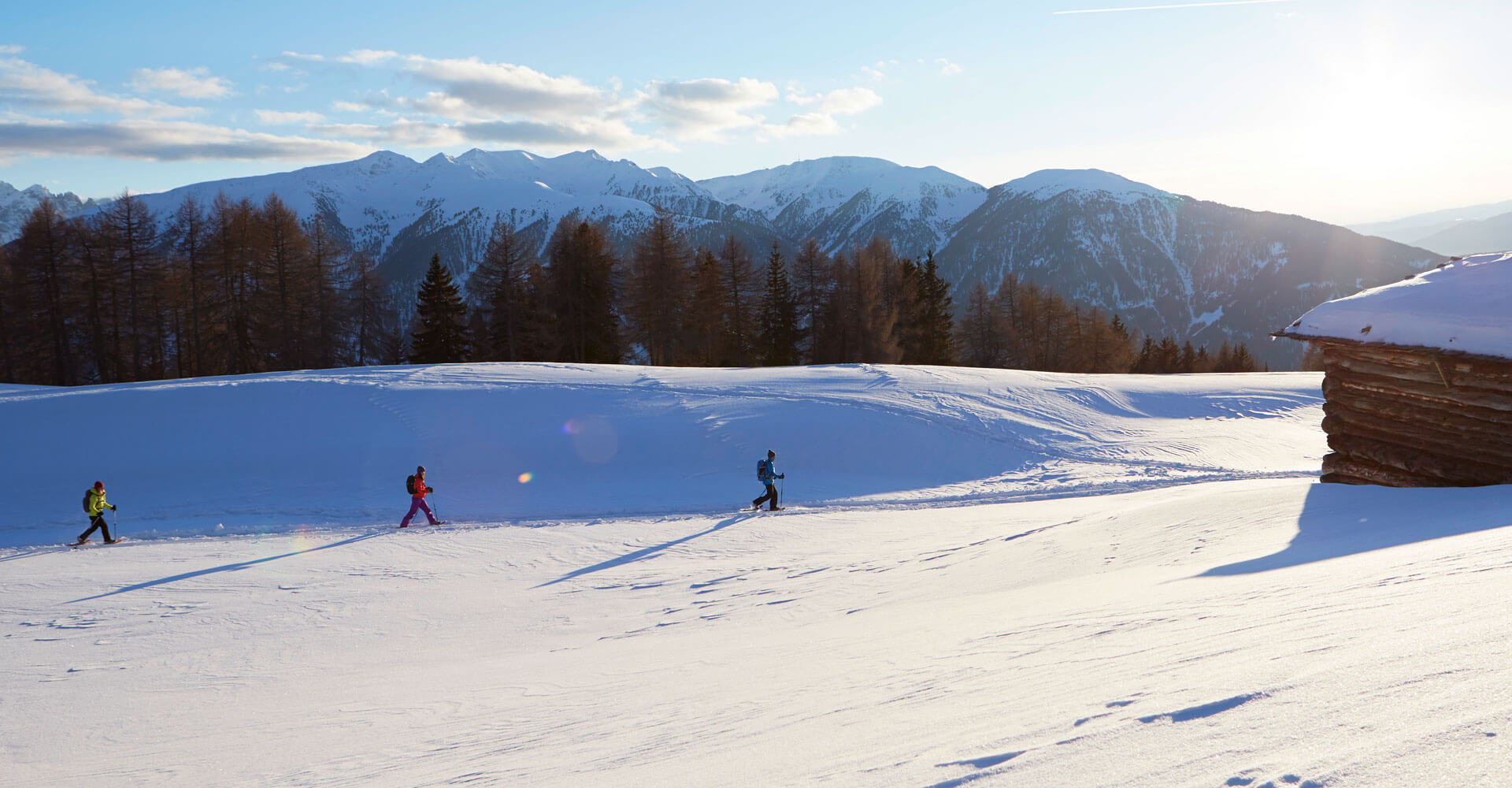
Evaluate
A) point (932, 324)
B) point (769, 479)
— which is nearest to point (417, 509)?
point (769, 479)

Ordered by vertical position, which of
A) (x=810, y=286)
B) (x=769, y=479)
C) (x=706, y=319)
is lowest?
(x=769, y=479)

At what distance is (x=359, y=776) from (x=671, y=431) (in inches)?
695

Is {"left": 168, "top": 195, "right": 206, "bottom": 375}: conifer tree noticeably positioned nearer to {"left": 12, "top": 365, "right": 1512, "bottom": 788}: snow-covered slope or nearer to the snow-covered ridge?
the snow-covered ridge

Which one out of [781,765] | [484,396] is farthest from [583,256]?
[781,765]

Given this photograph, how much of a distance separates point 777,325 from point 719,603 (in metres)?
43.3

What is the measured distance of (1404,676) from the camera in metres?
3.14

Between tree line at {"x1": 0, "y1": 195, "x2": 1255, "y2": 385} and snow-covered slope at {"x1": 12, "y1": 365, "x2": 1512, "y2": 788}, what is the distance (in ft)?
70.0

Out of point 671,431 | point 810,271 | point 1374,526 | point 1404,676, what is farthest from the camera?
point 810,271

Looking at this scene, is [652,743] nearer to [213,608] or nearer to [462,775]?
[462,775]

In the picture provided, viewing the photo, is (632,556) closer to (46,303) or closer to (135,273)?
(135,273)

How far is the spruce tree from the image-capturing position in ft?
148

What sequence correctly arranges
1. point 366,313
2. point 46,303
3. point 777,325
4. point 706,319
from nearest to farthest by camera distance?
1. point 46,303
2. point 706,319
3. point 366,313
4. point 777,325

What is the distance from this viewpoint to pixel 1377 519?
380 inches

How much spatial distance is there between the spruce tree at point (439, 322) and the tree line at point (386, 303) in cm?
9
